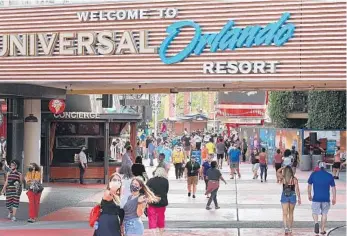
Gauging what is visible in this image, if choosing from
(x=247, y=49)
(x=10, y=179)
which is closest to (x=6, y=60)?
(x=10, y=179)

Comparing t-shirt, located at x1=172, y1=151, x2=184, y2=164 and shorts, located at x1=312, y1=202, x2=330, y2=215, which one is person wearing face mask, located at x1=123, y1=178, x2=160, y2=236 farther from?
t-shirt, located at x1=172, y1=151, x2=184, y2=164

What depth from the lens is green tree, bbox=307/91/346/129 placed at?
38281 mm

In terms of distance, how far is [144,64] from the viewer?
17125 mm

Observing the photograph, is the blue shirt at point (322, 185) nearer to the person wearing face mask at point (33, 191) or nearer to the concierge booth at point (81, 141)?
the person wearing face mask at point (33, 191)

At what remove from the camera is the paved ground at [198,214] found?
652 inches

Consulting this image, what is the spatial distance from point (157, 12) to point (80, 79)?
2.42m

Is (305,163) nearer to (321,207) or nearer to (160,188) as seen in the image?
(321,207)

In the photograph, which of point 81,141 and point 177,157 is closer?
point 81,141

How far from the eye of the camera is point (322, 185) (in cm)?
1538

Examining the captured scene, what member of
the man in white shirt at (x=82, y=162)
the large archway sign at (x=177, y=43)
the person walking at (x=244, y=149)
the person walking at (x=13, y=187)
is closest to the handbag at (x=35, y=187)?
the person walking at (x=13, y=187)

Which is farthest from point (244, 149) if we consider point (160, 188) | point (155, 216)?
point (160, 188)

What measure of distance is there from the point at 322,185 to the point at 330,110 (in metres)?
23.8

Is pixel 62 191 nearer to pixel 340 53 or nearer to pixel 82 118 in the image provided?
pixel 82 118

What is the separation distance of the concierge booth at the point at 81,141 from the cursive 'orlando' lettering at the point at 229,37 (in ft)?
35.6
